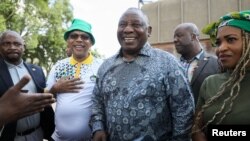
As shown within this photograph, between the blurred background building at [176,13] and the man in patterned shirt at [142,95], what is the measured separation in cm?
1078

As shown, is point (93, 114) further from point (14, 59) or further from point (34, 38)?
point (34, 38)

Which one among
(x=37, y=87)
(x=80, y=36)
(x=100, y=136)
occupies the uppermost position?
(x=80, y=36)

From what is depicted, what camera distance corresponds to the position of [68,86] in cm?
362

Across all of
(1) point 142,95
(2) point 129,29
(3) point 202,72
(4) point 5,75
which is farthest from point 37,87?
(3) point 202,72

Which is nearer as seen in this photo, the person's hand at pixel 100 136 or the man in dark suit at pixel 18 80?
the person's hand at pixel 100 136

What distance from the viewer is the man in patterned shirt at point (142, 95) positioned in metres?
2.73

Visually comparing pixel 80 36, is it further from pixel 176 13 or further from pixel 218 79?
pixel 176 13

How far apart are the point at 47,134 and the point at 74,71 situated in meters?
0.84

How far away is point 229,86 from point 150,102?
25.4 inches

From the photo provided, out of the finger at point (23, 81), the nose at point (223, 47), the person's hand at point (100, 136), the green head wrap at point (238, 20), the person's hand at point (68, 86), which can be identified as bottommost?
the person's hand at point (100, 136)

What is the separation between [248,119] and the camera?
234 centimetres

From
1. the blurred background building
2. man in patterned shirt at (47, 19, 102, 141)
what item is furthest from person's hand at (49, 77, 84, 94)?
the blurred background building

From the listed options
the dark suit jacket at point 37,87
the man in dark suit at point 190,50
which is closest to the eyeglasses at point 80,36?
the dark suit jacket at point 37,87

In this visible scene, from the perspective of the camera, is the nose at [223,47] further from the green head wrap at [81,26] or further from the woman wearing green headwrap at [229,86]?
the green head wrap at [81,26]
